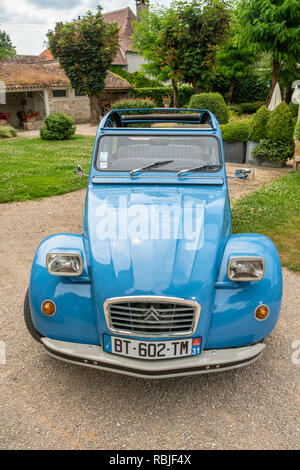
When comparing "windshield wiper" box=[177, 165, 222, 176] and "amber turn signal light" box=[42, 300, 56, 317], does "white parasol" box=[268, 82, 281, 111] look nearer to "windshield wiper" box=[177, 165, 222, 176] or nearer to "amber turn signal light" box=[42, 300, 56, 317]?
"windshield wiper" box=[177, 165, 222, 176]

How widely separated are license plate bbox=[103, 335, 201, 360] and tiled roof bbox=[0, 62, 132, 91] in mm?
23790

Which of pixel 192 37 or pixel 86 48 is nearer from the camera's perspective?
pixel 86 48

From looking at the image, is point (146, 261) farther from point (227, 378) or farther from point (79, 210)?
point (79, 210)

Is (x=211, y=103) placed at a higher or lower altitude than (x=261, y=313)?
higher

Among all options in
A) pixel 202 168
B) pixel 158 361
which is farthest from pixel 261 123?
pixel 158 361

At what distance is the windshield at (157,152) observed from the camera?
14.5ft

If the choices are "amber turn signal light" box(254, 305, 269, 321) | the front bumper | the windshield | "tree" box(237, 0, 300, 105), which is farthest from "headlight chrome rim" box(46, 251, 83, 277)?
"tree" box(237, 0, 300, 105)

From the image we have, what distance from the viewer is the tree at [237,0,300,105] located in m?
16.5

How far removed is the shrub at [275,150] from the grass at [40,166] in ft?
19.6

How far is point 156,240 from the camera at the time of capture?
3268 mm

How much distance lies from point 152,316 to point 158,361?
0.35 metres

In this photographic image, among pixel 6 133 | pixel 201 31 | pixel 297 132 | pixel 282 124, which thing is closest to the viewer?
pixel 297 132

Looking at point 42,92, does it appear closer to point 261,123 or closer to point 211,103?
point 211,103
